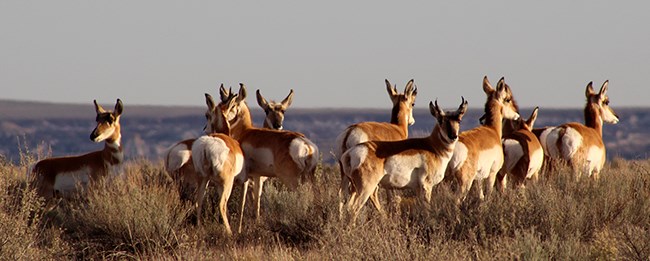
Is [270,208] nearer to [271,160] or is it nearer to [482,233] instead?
[271,160]

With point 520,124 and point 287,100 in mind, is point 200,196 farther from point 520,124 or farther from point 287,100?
point 520,124

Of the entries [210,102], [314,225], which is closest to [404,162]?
[314,225]

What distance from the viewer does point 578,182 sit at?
Answer: 1444cm

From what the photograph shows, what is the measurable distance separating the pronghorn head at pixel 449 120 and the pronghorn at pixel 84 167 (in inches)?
172

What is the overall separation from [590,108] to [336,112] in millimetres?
117400

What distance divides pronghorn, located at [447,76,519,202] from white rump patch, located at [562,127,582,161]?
3.66ft

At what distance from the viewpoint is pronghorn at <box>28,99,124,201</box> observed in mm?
15070

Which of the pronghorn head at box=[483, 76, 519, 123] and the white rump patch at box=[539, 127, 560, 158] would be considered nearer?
the pronghorn head at box=[483, 76, 519, 123]

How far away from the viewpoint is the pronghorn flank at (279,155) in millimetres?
13891

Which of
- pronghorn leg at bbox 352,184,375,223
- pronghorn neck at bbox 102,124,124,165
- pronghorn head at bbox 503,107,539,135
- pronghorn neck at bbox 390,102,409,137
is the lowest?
pronghorn leg at bbox 352,184,375,223

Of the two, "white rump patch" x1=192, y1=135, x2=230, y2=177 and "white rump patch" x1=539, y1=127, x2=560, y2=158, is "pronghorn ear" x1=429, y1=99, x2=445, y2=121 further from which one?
"white rump patch" x1=539, y1=127, x2=560, y2=158

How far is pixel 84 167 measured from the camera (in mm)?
15133

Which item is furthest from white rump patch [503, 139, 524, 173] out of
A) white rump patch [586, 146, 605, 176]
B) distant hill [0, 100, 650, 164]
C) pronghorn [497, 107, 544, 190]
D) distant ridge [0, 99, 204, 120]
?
distant ridge [0, 99, 204, 120]

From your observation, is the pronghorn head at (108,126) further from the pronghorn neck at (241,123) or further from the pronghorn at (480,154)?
the pronghorn at (480,154)
